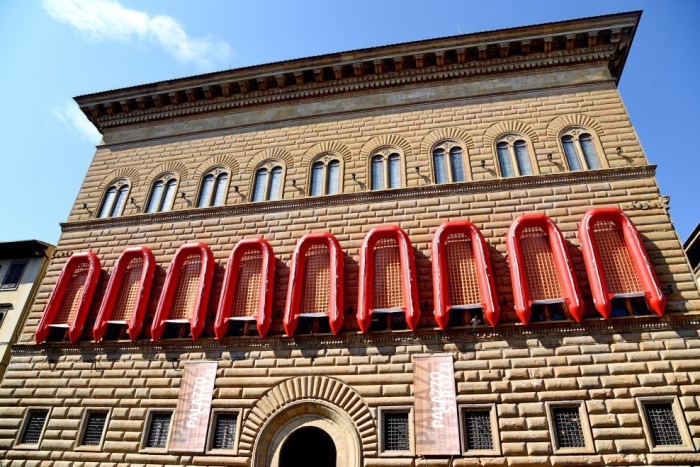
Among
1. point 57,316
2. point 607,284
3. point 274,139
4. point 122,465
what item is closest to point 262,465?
point 122,465

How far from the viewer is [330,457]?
399 inches

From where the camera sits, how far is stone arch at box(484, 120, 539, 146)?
42.0 ft

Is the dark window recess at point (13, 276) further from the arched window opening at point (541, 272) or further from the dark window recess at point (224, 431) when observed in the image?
the arched window opening at point (541, 272)

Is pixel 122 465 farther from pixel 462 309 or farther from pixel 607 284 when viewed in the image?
pixel 607 284

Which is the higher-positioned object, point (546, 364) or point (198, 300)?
point (198, 300)

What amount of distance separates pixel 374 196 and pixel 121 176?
30.2 ft

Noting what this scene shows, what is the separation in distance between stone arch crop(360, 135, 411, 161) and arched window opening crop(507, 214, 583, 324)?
427cm

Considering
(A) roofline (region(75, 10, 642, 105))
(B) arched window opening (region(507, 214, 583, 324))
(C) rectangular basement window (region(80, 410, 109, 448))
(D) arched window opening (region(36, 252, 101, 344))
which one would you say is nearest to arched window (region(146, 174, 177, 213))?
(D) arched window opening (region(36, 252, 101, 344))

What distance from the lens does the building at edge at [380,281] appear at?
9.14m

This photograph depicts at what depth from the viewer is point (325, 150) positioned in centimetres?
1385

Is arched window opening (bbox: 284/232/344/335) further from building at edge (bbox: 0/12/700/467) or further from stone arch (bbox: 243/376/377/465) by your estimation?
stone arch (bbox: 243/376/377/465)

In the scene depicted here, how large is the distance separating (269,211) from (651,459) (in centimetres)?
1059

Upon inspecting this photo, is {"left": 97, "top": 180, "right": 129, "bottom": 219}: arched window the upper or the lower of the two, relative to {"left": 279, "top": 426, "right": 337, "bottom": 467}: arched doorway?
upper

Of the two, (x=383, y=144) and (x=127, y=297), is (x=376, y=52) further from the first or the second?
(x=127, y=297)
